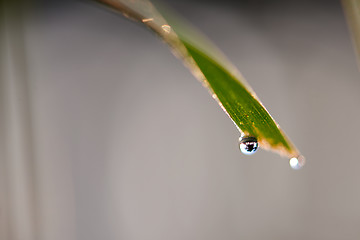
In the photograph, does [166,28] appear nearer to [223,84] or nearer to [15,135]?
[223,84]

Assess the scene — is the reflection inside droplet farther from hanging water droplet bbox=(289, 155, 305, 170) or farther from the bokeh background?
the bokeh background

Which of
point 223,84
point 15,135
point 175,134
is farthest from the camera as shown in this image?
point 175,134

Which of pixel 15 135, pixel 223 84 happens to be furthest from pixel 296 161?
pixel 15 135

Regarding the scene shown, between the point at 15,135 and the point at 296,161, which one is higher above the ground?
the point at 15,135

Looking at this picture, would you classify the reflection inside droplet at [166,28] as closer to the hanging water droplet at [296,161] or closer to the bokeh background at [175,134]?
the hanging water droplet at [296,161]

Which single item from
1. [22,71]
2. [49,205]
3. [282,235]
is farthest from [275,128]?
[282,235]

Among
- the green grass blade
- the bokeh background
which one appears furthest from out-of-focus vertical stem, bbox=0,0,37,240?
the green grass blade

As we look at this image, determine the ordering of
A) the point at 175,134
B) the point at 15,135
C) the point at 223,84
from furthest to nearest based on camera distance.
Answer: the point at 175,134 → the point at 15,135 → the point at 223,84
